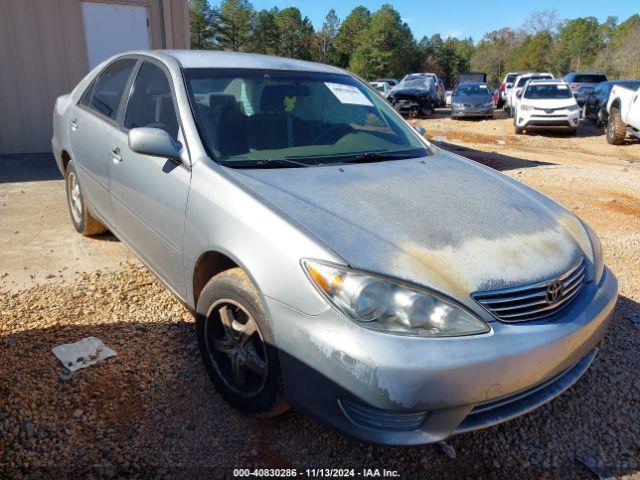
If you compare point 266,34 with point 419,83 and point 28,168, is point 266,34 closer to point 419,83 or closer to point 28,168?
point 419,83

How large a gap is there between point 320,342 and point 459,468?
932mm

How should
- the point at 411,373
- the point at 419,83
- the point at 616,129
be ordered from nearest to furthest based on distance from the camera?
the point at 411,373
the point at 616,129
the point at 419,83

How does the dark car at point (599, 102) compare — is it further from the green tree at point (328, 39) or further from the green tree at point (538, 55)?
the green tree at point (328, 39)

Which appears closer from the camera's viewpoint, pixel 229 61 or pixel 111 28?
pixel 229 61

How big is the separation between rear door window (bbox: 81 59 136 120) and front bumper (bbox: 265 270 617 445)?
239 cm

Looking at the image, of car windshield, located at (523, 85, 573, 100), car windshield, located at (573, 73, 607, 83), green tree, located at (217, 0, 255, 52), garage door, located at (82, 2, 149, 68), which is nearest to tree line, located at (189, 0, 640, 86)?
green tree, located at (217, 0, 255, 52)

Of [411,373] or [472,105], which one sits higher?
[411,373]

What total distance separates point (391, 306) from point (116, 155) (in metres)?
2.28

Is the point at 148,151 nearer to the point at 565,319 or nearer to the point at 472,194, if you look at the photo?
the point at 472,194

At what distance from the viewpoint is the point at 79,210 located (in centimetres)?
464

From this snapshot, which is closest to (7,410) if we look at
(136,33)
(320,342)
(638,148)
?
(320,342)

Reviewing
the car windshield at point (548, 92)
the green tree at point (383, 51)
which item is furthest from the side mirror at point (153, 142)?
the green tree at point (383, 51)

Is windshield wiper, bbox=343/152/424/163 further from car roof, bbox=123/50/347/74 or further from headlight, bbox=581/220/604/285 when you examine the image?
headlight, bbox=581/220/604/285

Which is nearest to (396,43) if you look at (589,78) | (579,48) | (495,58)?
(495,58)
